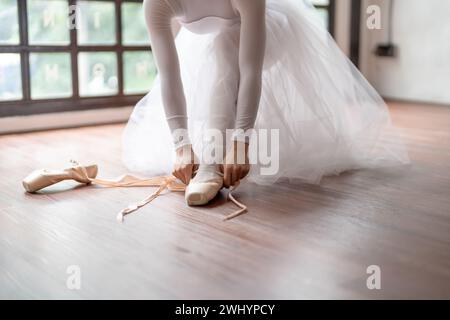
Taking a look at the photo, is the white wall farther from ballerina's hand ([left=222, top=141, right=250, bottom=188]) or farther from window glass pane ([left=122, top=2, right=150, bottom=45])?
ballerina's hand ([left=222, top=141, right=250, bottom=188])

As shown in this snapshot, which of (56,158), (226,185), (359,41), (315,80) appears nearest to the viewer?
(226,185)

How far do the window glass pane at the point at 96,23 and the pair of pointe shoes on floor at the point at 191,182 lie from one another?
1468 mm

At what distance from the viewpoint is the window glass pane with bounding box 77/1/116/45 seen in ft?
9.60

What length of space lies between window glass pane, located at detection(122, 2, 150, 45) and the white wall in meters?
1.81

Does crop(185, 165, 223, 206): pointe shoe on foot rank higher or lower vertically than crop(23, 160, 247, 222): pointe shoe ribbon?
Result: higher

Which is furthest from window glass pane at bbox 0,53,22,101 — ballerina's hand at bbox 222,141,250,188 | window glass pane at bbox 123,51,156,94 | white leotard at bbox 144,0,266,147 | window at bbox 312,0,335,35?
window at bbox 312,0,335,35

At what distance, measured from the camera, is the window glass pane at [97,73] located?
2.98 metres

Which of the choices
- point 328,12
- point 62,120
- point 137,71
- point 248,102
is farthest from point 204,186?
point 328,12

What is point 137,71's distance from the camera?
3197mm

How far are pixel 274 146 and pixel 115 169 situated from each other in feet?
1.74

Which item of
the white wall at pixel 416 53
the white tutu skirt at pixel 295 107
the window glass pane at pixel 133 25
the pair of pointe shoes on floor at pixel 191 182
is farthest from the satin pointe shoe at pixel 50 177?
the white wall at pixel 416 53
